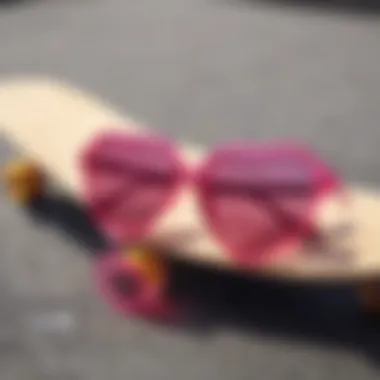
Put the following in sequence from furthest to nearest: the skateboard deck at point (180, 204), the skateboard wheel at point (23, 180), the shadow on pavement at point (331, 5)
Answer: the shadow on pavement at point (331, 5), the skateboard wheel at point (23, 180), the skateboard deck at point (180, 204)

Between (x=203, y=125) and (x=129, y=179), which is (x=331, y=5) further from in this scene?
(x=129, y=179)

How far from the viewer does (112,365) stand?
54 centimetres

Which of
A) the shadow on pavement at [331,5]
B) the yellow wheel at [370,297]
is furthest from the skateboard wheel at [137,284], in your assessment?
the shadow on pavement at [331,5]

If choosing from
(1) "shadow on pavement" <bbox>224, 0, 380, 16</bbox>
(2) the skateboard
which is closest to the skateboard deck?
(2) the skateboard

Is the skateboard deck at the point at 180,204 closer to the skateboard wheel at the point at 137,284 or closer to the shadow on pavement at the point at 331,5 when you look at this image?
the skateboard wheel at the point at 137,284

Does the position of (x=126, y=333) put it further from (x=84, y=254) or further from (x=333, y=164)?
(x=333, y=164)

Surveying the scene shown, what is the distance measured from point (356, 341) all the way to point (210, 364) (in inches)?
3.2

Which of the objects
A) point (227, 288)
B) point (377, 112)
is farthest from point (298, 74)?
point (227, 288)

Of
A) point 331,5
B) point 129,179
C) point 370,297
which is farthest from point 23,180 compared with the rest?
point 331,5

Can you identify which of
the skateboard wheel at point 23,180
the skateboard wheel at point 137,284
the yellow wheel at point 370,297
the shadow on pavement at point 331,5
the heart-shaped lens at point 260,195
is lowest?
the skateboard wheel at point 137,284

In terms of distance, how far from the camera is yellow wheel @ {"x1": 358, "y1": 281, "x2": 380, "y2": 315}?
0.55m

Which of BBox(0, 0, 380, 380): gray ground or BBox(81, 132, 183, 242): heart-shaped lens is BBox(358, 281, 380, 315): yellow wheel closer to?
BBox(0, 0, 380, 380): gray ground

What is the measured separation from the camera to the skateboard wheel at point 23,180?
64 cm

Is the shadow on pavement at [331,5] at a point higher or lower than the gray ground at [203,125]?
higher
